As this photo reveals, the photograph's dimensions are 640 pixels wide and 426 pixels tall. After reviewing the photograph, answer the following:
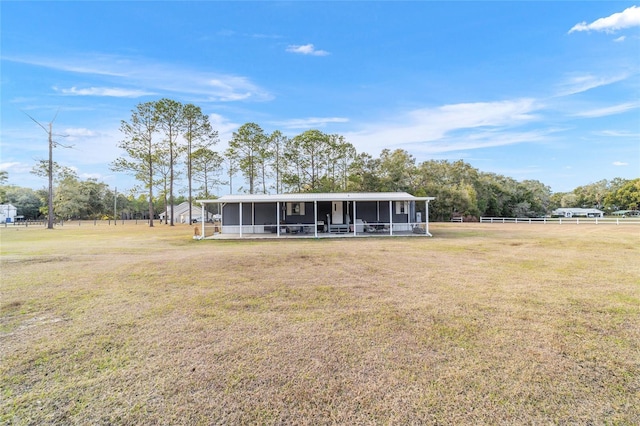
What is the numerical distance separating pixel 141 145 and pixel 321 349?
36.9 metres

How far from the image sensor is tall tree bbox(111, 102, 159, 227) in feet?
105

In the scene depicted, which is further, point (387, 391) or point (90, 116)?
point (90, 116)

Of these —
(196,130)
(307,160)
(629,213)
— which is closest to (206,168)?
(196,130)

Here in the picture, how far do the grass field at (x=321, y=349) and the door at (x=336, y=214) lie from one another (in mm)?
12241

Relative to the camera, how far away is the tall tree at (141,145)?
105 ft

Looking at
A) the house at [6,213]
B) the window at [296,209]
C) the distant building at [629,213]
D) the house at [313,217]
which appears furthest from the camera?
the distant building at [629,213]

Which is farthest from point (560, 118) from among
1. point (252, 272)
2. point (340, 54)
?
point (252, 272)

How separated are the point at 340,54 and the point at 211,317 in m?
22.2

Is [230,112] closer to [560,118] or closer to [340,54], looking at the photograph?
[340,54]

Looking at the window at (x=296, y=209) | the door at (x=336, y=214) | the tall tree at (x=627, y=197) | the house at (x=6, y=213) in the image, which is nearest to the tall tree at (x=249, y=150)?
the window at (x=296, y=209)

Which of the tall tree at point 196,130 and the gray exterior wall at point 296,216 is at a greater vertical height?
the tall tree at point 196,130

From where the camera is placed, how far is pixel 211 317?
4430 mm

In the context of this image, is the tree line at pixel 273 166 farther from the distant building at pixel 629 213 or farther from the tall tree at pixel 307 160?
the distant building at pixel 629 213

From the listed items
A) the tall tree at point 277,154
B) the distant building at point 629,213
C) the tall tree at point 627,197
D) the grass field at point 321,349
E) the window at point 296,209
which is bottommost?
the grass field at point 321,349
